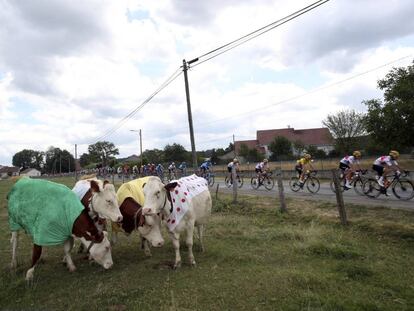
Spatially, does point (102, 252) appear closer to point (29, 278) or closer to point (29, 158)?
point (29, 278)

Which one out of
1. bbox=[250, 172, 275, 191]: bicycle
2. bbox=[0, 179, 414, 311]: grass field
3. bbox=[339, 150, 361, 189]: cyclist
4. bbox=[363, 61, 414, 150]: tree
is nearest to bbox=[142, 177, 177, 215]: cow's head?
bbox=[0, 179, 414, 311]: grass field

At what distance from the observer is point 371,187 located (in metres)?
15.2

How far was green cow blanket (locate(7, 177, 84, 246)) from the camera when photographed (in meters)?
6.60

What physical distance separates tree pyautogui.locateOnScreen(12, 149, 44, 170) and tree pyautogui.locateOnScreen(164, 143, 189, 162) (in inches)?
3400

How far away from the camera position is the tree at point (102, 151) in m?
129

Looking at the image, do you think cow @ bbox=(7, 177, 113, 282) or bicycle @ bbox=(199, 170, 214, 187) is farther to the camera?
bicycle @ bbox=(199, 170, 214, 187)

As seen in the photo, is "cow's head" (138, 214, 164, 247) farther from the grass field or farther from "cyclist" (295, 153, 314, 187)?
"cyclist" (295, 153, 314, 187)

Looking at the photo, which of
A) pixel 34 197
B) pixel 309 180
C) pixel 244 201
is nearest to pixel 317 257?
pixel 34 197

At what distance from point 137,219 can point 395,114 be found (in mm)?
29633

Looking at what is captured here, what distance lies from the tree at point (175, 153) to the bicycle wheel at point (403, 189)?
59735 mm

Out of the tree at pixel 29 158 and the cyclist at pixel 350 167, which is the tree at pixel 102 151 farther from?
the cyclist at pixel 350 167

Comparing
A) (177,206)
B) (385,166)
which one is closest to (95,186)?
(177,206)

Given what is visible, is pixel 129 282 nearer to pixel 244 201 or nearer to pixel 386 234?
pixel 386 234

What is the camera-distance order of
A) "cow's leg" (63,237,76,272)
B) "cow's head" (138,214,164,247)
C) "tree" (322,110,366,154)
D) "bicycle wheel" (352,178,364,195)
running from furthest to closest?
1. "tree" (322,110,366,154)
2. "bicycle wheel" (352,178,364,195)
3. "cow's leg" (63,237,76,272)
4. "cow's head" (138,214,164,247)
